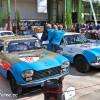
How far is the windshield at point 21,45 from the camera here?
6.69 meters

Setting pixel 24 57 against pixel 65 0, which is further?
pixel 65 0

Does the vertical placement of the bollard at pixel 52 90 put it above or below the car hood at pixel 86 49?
below

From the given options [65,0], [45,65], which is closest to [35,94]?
[45,65]

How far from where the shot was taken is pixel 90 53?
294 inches

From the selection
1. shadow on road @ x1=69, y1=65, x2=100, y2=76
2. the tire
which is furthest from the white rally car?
shadow on road @ x1=69, y1=65, x2=100, y2=76

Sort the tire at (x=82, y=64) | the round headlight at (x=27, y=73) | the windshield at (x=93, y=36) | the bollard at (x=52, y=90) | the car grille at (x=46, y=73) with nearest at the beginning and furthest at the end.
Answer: the bollard at (x=52, y=90)
the round headlight at (x=27, y=73)
the car grille at (x=46, y=73)
the tire at (x=82, y=64)
the windshield at (x=93, y=36)

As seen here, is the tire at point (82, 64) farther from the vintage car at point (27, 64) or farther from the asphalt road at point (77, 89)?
the vintage car at point (27, 64)

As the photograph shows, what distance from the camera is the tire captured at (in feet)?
25.3

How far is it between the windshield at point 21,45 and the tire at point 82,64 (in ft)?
5.46

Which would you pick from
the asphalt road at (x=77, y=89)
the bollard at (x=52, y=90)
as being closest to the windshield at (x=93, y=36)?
the asphalt road at (x=77, y=89)

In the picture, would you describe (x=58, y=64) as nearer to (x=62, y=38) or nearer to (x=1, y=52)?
(x=1, y=52)

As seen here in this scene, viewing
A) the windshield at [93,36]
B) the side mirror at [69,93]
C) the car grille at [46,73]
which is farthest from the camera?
the windshield at [93,36]

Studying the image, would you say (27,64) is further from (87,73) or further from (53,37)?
(53,37)

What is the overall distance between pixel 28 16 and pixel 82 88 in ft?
91.0
